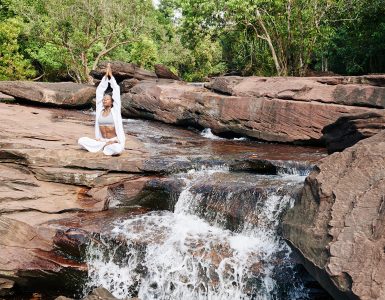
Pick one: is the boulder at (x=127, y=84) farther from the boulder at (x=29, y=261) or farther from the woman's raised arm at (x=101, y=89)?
the boulder at (x=29, y=261)

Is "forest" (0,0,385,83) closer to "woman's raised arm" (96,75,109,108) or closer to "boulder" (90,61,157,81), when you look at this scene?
"boulder" (90,61,157,81)

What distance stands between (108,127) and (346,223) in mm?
5746

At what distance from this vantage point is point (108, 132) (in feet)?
29.6

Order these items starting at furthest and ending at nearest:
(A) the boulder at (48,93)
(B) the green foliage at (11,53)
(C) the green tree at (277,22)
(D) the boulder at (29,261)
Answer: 1. (B) the green foliage at (11,53)
2. (C) the green tree at (277,22)
3. (A) the boulder at (48,93)
4. (D) the boulder at (29,261)

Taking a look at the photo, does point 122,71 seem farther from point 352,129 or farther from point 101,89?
point 352,129

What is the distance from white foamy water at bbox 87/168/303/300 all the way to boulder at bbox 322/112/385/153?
8.38ft

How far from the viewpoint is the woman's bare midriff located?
9.00 meters

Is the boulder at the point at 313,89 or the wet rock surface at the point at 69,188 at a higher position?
the boulder at the point at 313,89

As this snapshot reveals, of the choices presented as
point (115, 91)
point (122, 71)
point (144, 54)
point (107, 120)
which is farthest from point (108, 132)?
point (144, 54)

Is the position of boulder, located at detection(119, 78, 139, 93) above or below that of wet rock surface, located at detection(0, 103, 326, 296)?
above

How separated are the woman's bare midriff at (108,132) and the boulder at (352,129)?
4.61 m

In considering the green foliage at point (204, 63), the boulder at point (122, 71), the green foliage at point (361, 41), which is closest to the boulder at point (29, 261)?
the boulder at point (122, 71)

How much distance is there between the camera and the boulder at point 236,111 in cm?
1155

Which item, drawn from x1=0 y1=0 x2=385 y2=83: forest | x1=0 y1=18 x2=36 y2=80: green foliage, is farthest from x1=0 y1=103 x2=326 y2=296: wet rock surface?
x1=0 y1=18 x2=36 y2=80: green foliage
